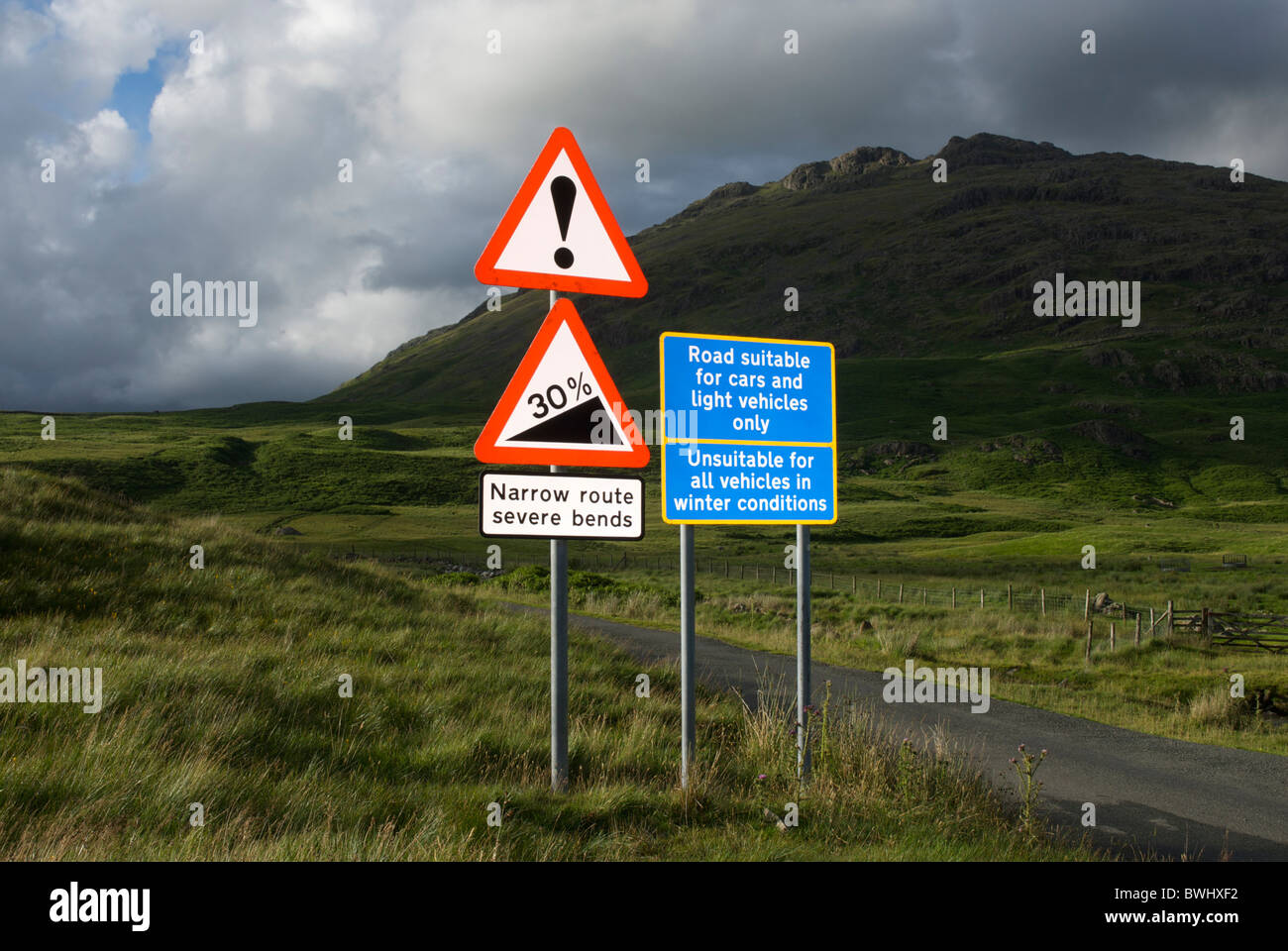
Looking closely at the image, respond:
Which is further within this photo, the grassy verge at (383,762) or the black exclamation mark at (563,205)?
the black exclamation mark at (563,205)

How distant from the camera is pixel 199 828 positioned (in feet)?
13.5

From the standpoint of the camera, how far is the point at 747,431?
6180 millimetres

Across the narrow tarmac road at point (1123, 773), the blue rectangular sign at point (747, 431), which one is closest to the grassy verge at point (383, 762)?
the narrow tarmac road at point (1123, 773)

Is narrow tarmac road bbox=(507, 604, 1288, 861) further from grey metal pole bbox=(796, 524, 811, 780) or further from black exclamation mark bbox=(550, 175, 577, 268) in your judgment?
black exclamation mark bbox=(550, 175, 577, 268)

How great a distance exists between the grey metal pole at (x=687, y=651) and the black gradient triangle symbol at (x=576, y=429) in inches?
41.7

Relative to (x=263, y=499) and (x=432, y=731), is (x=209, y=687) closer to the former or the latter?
(x=432, y=731)

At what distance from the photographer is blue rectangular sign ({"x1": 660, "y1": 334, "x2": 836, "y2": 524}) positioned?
6000 millimetres

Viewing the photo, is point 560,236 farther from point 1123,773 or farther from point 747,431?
point 1123,773

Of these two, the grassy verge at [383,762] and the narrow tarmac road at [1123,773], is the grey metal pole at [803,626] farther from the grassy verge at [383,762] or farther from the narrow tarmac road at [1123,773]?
the narrow tarmac road at [1123,773]

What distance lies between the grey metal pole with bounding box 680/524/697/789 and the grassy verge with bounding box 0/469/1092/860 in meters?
0.29

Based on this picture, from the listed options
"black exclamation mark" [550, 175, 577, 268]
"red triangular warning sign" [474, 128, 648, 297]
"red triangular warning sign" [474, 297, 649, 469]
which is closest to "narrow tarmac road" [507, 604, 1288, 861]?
"red triangular warning sign" [474, 297, 649, 469]

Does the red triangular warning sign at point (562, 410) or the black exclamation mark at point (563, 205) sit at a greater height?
the black exclamation mark at point (563, 205)

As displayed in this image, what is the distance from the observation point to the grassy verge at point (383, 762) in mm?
4227

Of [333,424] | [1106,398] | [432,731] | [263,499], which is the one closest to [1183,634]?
[432,731]
